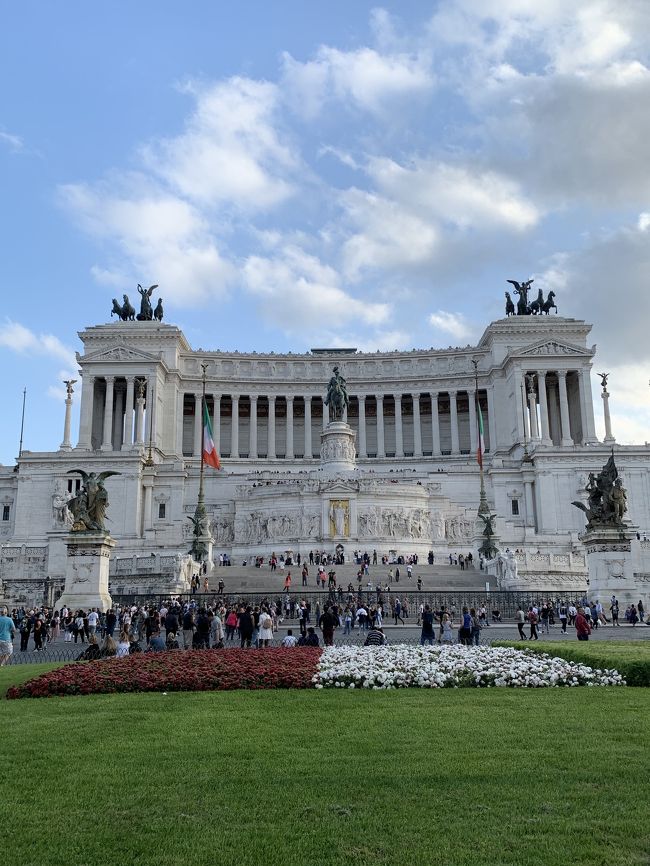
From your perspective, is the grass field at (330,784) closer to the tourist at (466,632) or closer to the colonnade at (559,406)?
the tourist at (466,632)

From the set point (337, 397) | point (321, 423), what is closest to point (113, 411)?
point (321, 423)

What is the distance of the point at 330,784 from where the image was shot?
356 inches

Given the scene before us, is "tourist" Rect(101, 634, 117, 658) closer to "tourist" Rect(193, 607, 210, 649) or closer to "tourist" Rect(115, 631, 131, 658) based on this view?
"tourist" Rect(115, 631, 131, 658)

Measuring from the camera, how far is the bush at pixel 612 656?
16422mm

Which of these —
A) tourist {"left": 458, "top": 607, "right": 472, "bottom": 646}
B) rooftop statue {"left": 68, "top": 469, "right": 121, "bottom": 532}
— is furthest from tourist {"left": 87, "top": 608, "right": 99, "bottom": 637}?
tourist {"left": 458, "top": 607, "right": 472, "bottom": 646}

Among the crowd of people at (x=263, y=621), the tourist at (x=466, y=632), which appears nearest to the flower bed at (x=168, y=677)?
the crowd of people at (x=263, y=621)

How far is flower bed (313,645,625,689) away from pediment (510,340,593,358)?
8120 cm

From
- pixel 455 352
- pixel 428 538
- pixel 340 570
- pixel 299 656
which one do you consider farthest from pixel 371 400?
pixel 299 656

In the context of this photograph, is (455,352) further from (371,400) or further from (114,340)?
(114,340)

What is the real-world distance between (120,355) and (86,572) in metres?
65.0

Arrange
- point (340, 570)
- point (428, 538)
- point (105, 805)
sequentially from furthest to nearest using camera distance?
point (428, 538) → point (340, 570) → point (105, 805)

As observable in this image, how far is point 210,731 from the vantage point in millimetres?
12062

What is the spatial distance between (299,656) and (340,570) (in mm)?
36118

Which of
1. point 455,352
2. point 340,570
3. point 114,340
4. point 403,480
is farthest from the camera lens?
point 455,352
